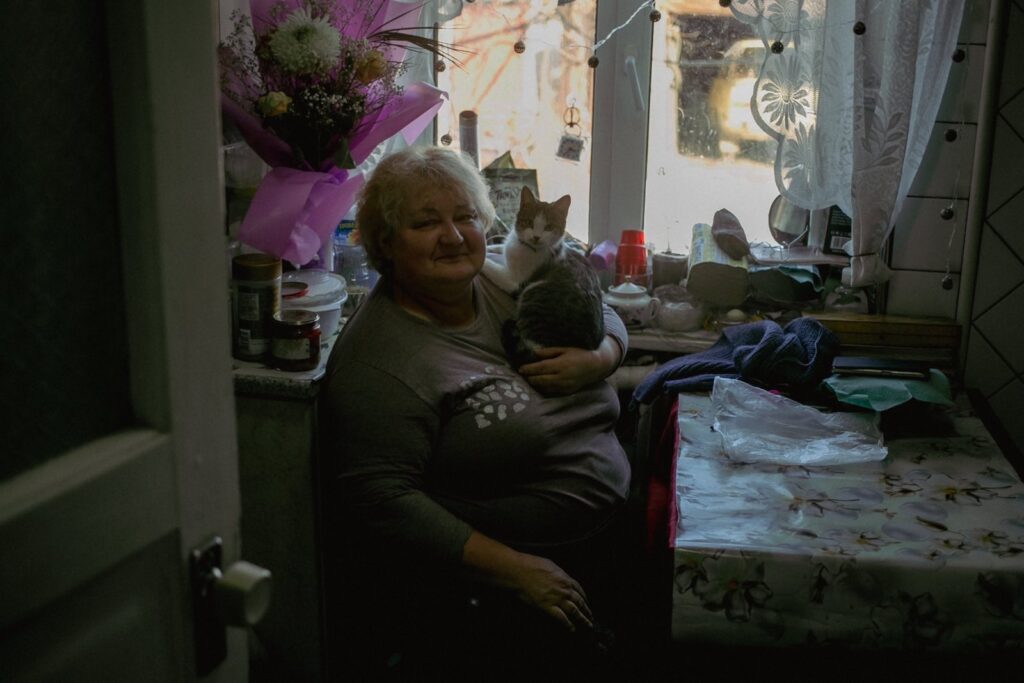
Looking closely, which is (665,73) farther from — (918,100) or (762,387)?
(762,387)

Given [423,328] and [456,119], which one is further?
[456,119]

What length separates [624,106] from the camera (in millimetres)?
2486

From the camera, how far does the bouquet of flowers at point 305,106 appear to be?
6.23 ft

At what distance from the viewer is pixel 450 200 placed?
1836mm

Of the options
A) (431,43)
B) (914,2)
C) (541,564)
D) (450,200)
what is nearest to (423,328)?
(450,200)

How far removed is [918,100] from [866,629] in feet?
3.94

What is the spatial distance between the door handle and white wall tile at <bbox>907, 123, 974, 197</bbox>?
1.92 metres

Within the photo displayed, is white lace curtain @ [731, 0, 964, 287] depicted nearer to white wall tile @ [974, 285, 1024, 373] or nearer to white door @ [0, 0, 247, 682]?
white wall tile @ [974, 285, 1024, 373]

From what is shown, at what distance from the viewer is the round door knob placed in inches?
29.8

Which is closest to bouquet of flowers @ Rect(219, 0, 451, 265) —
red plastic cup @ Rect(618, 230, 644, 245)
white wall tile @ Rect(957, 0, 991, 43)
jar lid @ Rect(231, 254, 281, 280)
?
jar lid @ Rect(231, 254, 281, 280)

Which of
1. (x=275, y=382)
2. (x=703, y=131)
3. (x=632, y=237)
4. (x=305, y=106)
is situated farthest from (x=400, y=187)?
(x=703, y=131)

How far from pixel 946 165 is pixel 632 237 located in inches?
28.3

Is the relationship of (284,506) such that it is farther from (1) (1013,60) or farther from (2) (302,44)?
(1) (1013,60)

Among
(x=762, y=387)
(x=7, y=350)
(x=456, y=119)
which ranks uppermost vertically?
(x=456, y=119)
